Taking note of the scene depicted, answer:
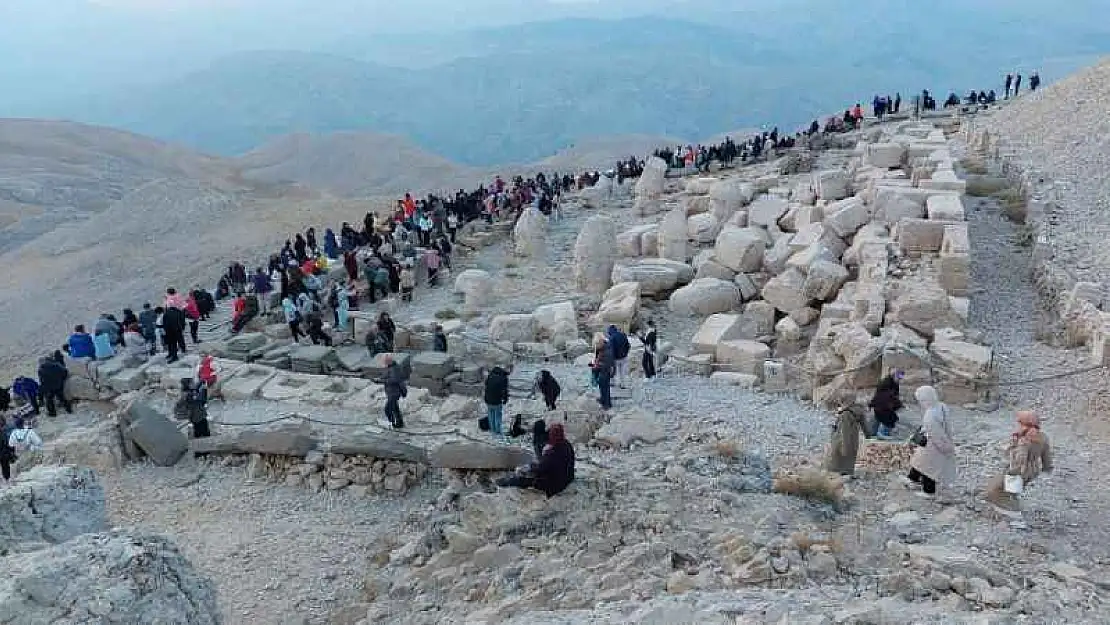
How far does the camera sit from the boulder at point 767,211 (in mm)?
19594

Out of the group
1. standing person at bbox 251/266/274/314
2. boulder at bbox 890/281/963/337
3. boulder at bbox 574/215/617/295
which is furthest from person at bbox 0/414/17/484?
boulder at bbox 890/281/963/337

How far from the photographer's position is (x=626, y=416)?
9.95 metres

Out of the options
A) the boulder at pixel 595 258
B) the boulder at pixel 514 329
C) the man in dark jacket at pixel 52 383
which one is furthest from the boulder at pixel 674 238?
the man in dark jacket at pixel 52 383

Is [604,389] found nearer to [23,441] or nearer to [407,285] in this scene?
[23,441]

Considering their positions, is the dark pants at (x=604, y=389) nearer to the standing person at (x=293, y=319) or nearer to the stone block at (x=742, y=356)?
the stone block at (x=742, y=356)

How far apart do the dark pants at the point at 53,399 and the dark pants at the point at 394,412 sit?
5.52m

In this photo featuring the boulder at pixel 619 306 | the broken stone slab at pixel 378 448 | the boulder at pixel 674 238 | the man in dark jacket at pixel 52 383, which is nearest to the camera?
the broken stone slab at pixel 378 448

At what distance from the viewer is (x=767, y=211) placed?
65.1 ft

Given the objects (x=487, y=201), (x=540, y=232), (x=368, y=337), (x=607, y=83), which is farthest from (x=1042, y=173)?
(x=607, y=83)

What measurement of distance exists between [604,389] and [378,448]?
110 inches

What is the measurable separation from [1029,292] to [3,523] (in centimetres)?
1346

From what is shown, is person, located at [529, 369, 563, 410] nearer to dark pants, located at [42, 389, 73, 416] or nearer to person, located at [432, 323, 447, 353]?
person, located at [432, 323, 447, 353]

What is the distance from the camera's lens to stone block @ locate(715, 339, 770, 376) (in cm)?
1212

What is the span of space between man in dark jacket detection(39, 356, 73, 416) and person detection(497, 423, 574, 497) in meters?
8.10
